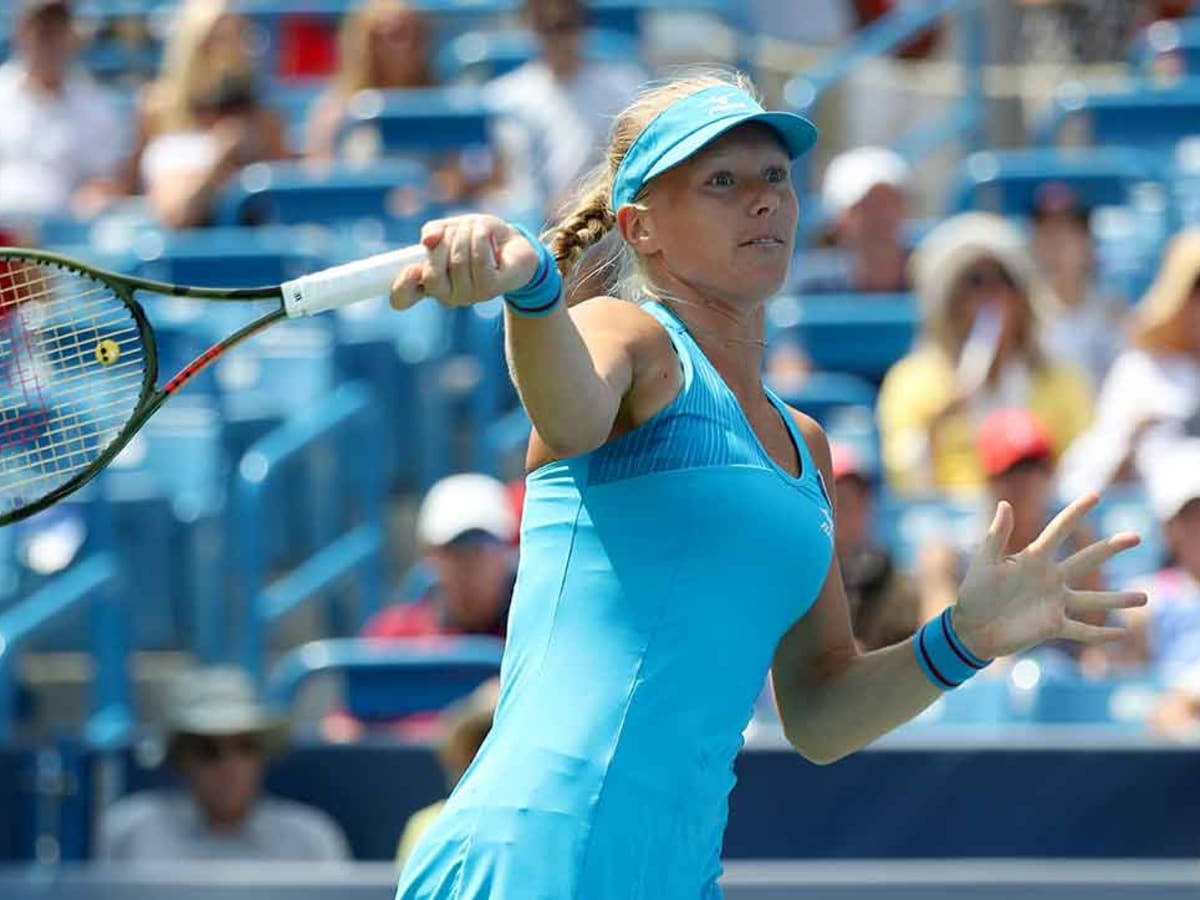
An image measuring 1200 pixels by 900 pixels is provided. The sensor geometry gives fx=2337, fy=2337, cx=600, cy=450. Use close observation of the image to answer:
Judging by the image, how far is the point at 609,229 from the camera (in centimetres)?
262

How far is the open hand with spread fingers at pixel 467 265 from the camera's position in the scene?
2.16m

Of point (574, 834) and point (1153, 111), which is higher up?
point (1153, 111)

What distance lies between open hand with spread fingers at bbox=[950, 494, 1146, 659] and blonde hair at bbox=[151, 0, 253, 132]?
17.5 ft

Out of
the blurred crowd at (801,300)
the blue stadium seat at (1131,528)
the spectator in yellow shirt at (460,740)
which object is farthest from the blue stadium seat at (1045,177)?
the spectator in yellow shirt at (460,740)

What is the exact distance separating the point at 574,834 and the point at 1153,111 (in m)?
5.78

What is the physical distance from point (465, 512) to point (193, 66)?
111 inches

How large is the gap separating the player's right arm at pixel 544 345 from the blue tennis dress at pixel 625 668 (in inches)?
3.0

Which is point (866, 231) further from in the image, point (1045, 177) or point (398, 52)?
point (398, 52)

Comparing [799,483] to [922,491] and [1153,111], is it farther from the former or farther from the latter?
[1153,111]

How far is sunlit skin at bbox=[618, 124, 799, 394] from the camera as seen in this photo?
8.06 feet

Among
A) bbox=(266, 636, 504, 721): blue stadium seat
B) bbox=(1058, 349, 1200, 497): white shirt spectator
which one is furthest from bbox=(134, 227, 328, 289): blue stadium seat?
bbox=(1058, 349, 1200, 497): white shirt spectator

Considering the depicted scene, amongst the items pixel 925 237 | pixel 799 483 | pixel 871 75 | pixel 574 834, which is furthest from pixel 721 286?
pixel 871 75

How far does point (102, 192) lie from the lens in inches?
313

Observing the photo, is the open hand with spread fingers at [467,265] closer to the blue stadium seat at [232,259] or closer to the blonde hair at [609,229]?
the blonde hair at [609,229]
